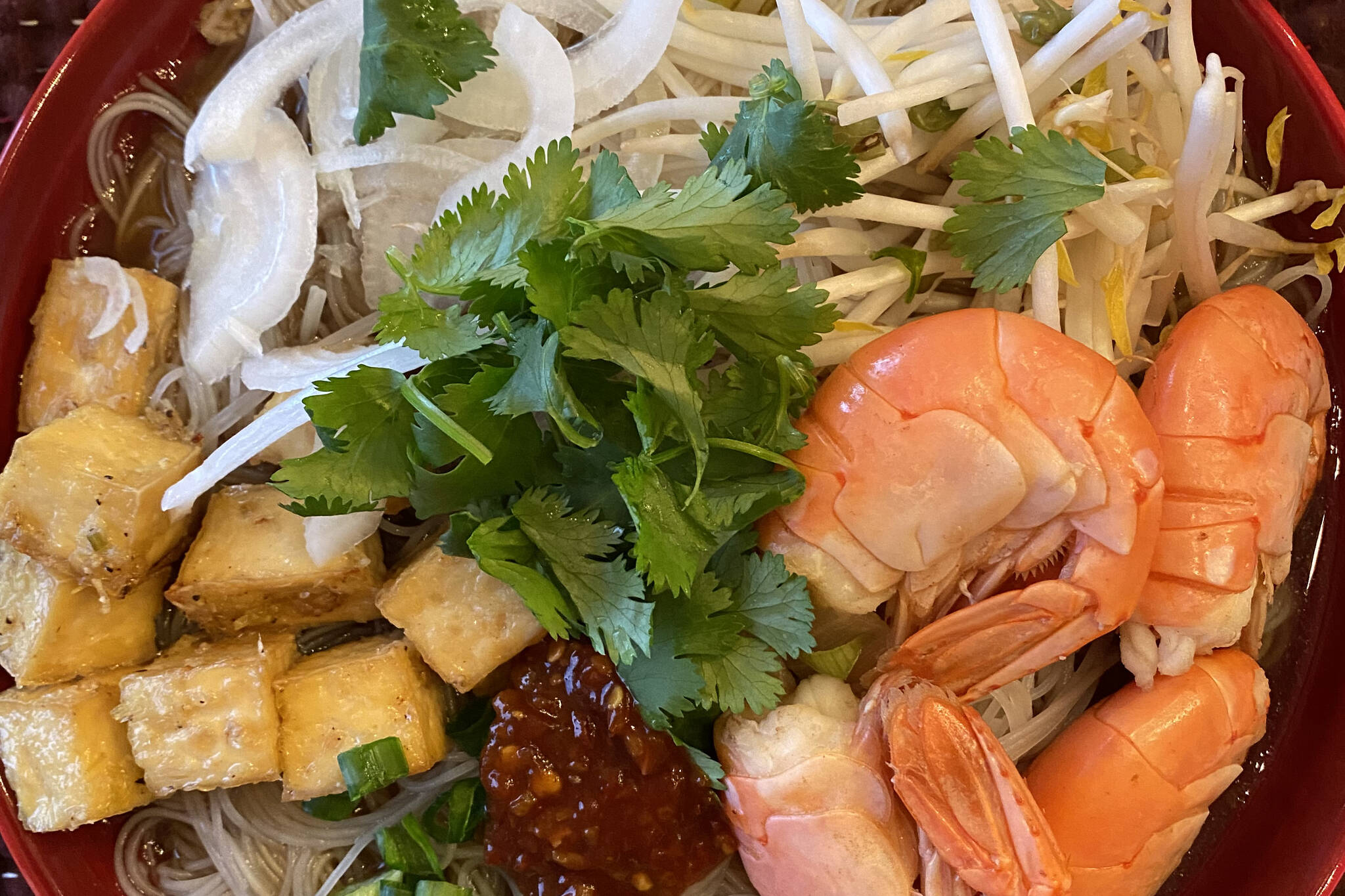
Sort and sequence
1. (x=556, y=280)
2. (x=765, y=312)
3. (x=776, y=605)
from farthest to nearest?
1. (x=776, y=605)
2. (x=765, y=312)
3. (x=556, y=280)

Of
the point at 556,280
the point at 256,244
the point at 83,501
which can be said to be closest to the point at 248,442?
the point at 83,501

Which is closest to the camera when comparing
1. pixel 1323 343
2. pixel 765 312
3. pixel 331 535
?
pixel 765 312

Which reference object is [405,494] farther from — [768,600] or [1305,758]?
[1305,758]

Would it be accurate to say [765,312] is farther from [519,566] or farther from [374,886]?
[374,886]

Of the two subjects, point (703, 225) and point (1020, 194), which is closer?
point (703, 225)

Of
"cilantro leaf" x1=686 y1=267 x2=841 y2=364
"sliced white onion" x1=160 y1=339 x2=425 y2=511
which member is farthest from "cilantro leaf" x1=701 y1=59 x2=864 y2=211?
"sliced white onion" x1=160 y1=339 x2=425 y2=511

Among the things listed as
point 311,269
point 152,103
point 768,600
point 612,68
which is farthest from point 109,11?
point 768,600
